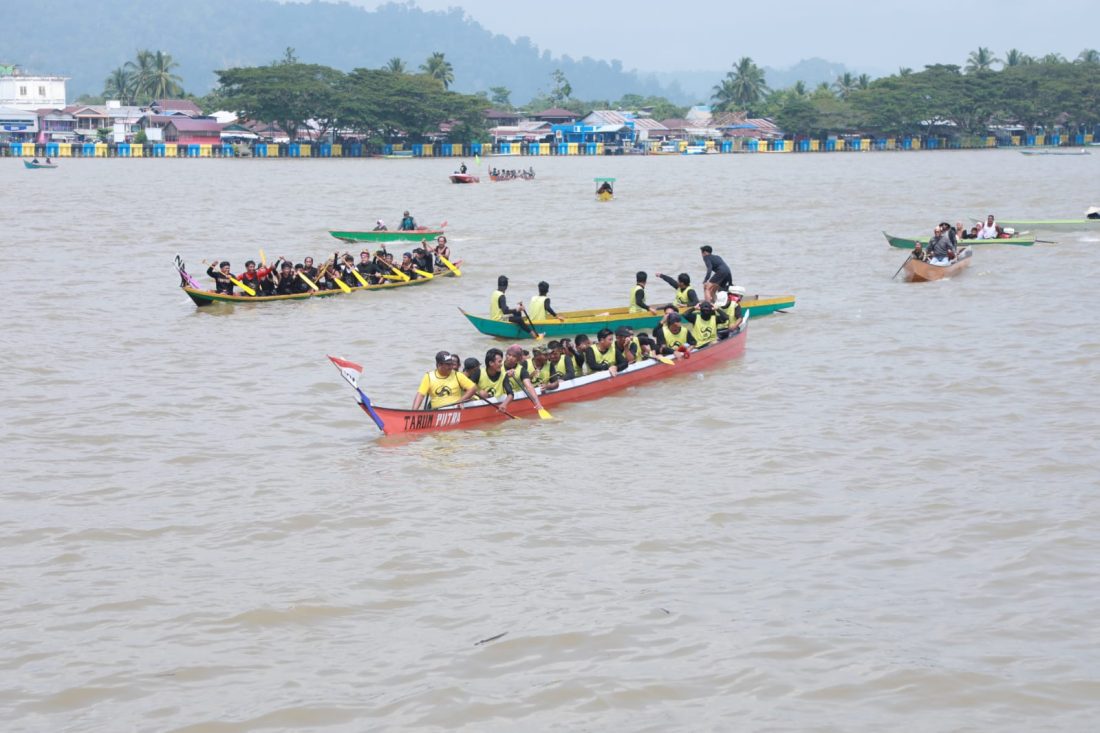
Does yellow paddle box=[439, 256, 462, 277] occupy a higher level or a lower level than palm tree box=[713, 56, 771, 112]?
lower

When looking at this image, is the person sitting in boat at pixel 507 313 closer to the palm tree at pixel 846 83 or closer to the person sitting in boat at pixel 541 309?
the person sitting in boat at pixel 541 309

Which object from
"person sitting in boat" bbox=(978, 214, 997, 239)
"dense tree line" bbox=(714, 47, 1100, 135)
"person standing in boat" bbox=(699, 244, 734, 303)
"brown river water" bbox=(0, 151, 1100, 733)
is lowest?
"brown river water" bbox=(0, 151, 1100, 733)

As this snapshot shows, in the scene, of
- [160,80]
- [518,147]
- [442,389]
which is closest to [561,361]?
[442,389]

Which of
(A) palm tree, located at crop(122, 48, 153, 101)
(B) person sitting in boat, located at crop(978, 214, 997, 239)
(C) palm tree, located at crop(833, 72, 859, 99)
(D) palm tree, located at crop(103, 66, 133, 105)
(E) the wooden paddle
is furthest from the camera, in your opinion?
(C) palm tree, located at crop(833, 72, 859, 99)

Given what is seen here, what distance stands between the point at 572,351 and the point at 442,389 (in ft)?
8.82

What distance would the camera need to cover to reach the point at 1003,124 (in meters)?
138

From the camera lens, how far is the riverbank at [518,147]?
127 m

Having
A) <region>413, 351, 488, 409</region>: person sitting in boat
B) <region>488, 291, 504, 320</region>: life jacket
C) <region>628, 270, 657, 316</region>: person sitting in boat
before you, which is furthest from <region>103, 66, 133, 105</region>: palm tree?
<region>413, 351, 488, 409</region>: person sitting in boat

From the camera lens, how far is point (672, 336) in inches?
776

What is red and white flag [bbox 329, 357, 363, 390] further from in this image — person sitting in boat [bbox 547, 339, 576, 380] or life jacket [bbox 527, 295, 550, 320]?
life jacket [bbox 527, 295, 550, 320]

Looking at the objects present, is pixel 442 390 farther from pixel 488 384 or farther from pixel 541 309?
pixel 541 309

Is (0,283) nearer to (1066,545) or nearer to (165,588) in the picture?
(165,588)

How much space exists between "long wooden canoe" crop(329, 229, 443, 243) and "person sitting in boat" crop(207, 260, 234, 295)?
1391cm

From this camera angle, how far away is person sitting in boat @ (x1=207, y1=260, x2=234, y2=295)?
26578 millimetres
